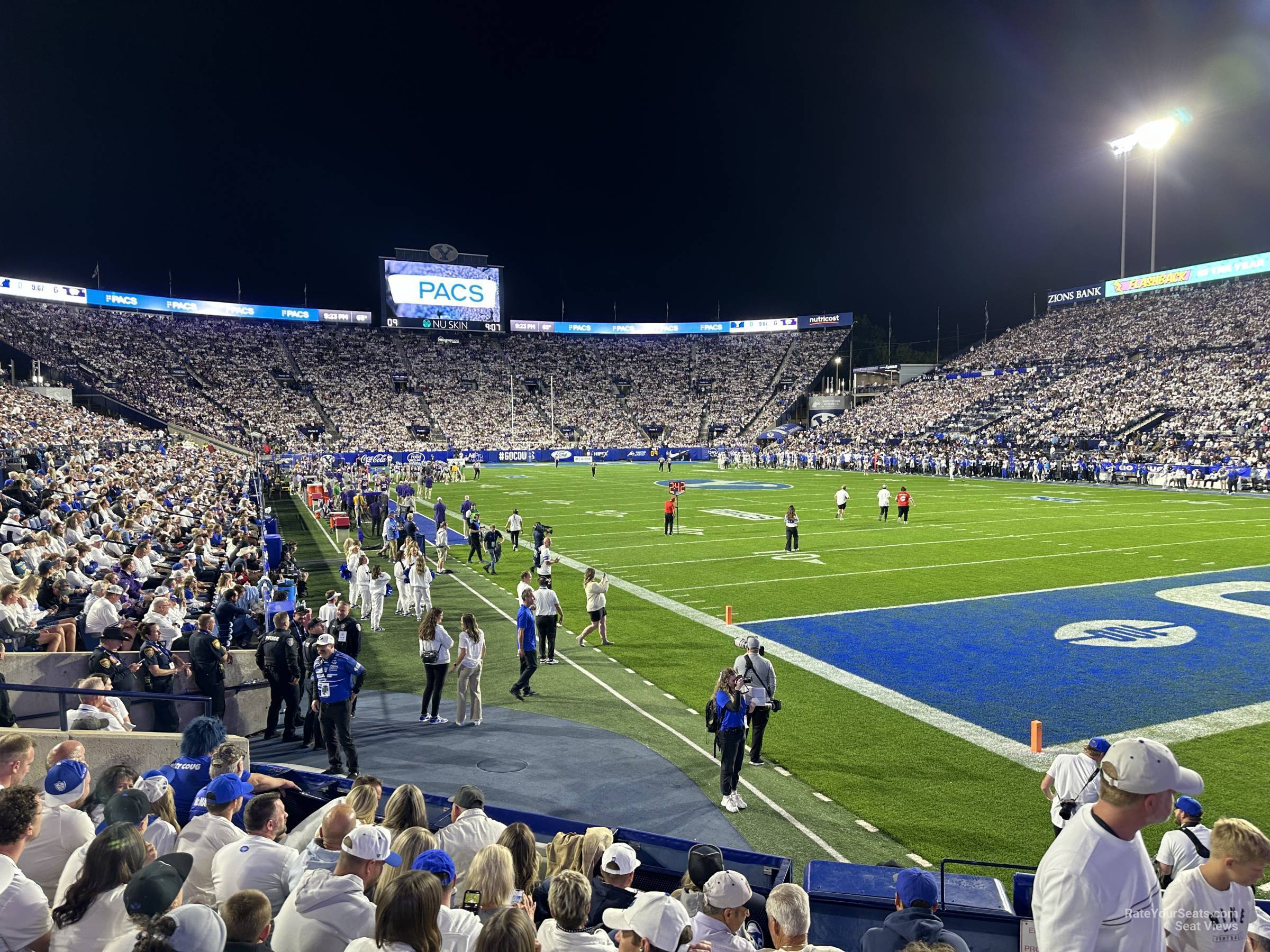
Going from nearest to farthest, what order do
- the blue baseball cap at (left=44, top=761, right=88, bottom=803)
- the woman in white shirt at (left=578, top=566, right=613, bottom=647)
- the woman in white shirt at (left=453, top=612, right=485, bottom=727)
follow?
the blue baseball cap at (left=44, top=761, right=88, bottom=803), the woman in white shirt at (left=453, top=612, right=485, bottom=727), the woman in white shirt at (left=578, top=566, right=613, bottom=647)

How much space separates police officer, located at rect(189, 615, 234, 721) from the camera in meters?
9.07

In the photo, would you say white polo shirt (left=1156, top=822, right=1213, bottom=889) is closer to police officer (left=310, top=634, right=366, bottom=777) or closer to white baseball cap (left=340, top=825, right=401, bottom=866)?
white baseball cap (left=340, top=825, right=401, bottom=866)

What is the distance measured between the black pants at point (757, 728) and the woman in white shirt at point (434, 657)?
3.73m

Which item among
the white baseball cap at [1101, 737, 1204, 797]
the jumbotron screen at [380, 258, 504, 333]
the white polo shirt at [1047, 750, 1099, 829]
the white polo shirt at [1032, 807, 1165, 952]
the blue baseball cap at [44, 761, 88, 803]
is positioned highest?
the jumbotron screen at [380, 258, 504, 333]

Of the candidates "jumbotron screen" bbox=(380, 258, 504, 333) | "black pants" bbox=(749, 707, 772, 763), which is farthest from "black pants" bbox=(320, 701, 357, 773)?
"jumbotron screen" bbox=(380, 258, 504, 333)

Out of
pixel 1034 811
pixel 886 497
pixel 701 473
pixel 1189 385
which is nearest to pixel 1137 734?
pixel 1034 811

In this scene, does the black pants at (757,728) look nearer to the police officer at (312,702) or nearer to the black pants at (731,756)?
the black pants at (731,756)

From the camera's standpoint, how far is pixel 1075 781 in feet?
19.9

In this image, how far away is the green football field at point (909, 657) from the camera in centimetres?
792

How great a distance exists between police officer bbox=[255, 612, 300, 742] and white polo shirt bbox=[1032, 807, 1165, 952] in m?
8.89

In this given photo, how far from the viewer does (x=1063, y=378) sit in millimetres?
63469

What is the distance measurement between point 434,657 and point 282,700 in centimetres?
193

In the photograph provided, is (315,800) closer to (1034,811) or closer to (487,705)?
(487,705)

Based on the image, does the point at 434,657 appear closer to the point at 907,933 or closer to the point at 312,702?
the point at 312,702
